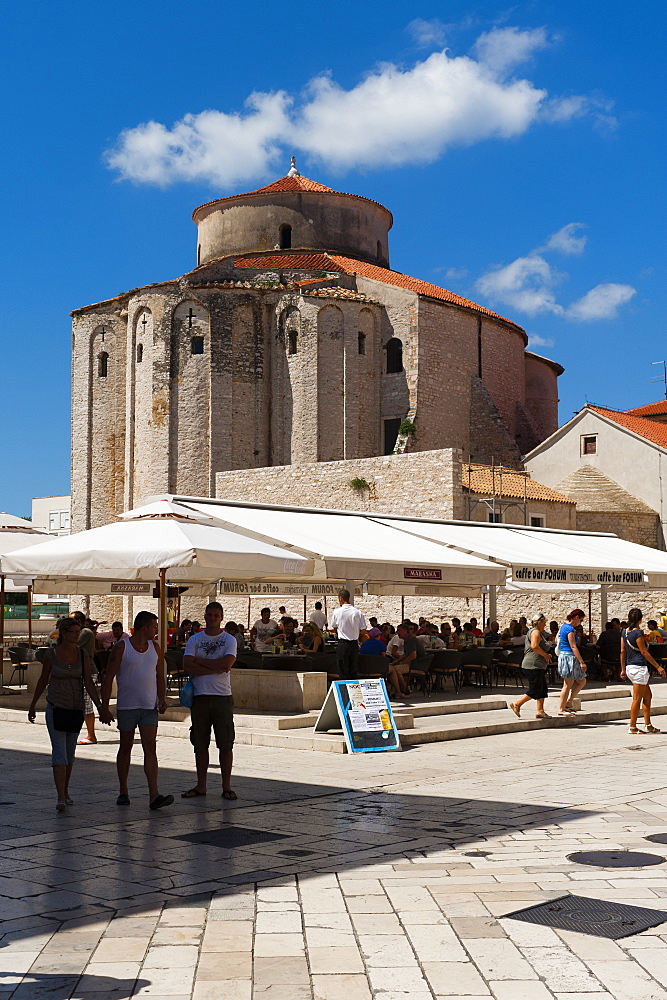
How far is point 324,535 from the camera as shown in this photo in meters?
16.8

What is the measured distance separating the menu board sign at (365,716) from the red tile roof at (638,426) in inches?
1166

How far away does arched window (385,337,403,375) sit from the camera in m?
44.8

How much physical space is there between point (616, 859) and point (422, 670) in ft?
33.4

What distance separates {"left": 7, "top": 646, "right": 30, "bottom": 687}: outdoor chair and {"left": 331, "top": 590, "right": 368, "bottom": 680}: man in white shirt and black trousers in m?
6.58

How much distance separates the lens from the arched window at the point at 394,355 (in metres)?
44.8

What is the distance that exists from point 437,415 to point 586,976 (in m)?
41.1

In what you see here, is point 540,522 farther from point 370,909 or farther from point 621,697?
point 370,909

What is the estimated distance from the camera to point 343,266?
155 ft

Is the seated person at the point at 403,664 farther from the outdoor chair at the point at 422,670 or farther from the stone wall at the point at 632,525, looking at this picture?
the stone wall at the point at 632,525

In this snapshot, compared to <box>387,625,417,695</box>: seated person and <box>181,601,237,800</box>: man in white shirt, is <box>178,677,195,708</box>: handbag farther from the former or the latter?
<box>387,625,417,695</box>: seated person

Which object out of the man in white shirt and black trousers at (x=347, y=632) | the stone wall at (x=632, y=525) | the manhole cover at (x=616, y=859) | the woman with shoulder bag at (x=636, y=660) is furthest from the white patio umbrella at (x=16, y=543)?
the stone wall at (x=632, y=525)

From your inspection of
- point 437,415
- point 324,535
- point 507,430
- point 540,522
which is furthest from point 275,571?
point 507,430

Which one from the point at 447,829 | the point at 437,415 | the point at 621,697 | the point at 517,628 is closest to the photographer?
the point at 447,829

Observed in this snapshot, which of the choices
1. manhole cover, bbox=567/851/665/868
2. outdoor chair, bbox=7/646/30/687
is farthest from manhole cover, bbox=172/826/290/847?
outdoor chair, bbox=7/646/30/687
